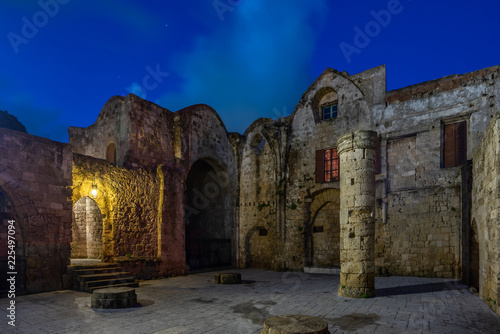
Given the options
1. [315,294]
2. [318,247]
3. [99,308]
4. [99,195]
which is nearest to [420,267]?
[318,247]

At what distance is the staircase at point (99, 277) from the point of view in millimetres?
8969

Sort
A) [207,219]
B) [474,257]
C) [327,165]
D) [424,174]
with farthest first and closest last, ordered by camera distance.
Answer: [207,219] → [327,165] → [424,174] → [474,257]

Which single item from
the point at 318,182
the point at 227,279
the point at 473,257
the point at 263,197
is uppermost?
the point at 318,182

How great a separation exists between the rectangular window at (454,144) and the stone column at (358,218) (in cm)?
431

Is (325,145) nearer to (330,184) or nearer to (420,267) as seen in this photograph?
(330,184)

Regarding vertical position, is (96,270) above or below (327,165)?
below

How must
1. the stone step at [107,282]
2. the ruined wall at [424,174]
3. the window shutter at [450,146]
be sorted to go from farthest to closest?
1. the window shutter at [450,146]
2. the ruined wall at [424,174]
3. the stone step at [107,282]

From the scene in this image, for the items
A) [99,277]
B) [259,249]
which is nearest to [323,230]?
[259,249]

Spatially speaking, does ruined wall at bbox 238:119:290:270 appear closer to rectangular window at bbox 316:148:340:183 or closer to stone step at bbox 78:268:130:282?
rectangular window at bbox 316:148:340:183

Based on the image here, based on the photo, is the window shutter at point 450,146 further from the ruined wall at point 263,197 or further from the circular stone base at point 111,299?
the circular stone base at point 111,299

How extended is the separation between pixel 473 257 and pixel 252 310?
6.99 metres

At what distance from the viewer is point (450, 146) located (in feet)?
36.8

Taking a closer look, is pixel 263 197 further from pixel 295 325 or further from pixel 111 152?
pixel 295 325

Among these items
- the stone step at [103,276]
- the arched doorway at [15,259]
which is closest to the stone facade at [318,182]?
the stone step at [103,276]
